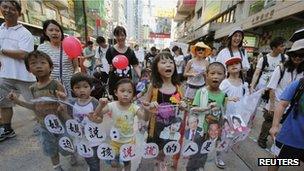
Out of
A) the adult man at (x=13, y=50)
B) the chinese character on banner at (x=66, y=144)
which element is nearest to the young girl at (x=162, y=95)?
the chinese character on banner at (x=66, y=144)

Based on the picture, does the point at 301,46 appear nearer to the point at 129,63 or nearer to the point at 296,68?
the point at 296,68

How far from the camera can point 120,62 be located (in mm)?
3807

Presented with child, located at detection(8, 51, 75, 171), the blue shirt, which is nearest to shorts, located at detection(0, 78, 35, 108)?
child, located at detection(8, 51, 75, 171)

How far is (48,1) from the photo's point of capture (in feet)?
67.0

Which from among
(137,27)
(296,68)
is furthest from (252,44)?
(137,27)

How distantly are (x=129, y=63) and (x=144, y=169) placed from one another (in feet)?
5.65

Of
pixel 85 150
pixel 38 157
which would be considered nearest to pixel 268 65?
pixel 85 150

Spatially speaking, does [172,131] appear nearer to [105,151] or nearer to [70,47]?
[105,151]

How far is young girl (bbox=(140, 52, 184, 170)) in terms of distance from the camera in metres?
2.38

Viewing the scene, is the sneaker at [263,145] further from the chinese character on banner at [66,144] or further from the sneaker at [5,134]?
the sneaker at [5,134]

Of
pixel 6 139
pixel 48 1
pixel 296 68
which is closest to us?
pixel 296 68

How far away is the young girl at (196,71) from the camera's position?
412 cm

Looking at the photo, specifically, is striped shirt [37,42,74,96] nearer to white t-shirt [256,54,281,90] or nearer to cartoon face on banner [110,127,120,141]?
cartoon face on banner [110,127,120,141]

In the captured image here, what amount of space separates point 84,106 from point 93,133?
0.31m
